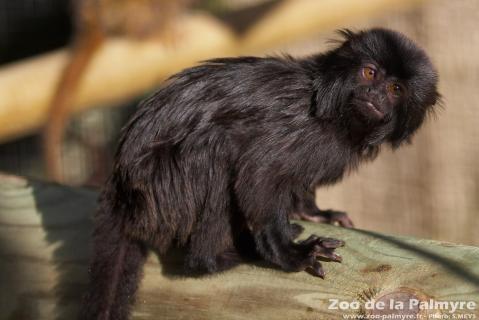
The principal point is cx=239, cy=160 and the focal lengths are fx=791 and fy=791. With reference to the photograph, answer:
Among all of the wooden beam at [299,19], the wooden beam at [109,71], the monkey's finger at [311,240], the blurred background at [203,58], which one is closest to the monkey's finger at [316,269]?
the monkey's finger at [311,240]

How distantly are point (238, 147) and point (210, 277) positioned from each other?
51 centimetres

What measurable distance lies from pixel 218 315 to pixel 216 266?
0.22 meters

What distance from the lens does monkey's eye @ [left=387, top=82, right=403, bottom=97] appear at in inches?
121

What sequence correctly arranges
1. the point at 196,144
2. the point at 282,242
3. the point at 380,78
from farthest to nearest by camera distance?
the point at 380,78 < the point at 196,144 < the point at 282,242

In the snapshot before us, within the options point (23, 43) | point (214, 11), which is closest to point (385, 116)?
point (214, 11)

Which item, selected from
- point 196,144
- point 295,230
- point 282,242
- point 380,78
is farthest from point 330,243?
point 380,78

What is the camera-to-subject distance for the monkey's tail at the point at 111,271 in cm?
279

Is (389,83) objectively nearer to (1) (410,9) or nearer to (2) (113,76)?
(2) (113,76)

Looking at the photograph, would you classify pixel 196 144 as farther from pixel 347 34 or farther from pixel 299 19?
pixel 299 19

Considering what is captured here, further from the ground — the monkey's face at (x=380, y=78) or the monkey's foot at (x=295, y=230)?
the monkey's face at (x=380, y=78)

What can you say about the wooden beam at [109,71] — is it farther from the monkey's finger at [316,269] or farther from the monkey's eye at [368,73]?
the monkey's finger at [316,269]

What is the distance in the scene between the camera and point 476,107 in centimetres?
675

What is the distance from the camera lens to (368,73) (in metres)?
3.08

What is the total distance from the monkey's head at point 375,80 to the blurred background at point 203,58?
2.35 m
